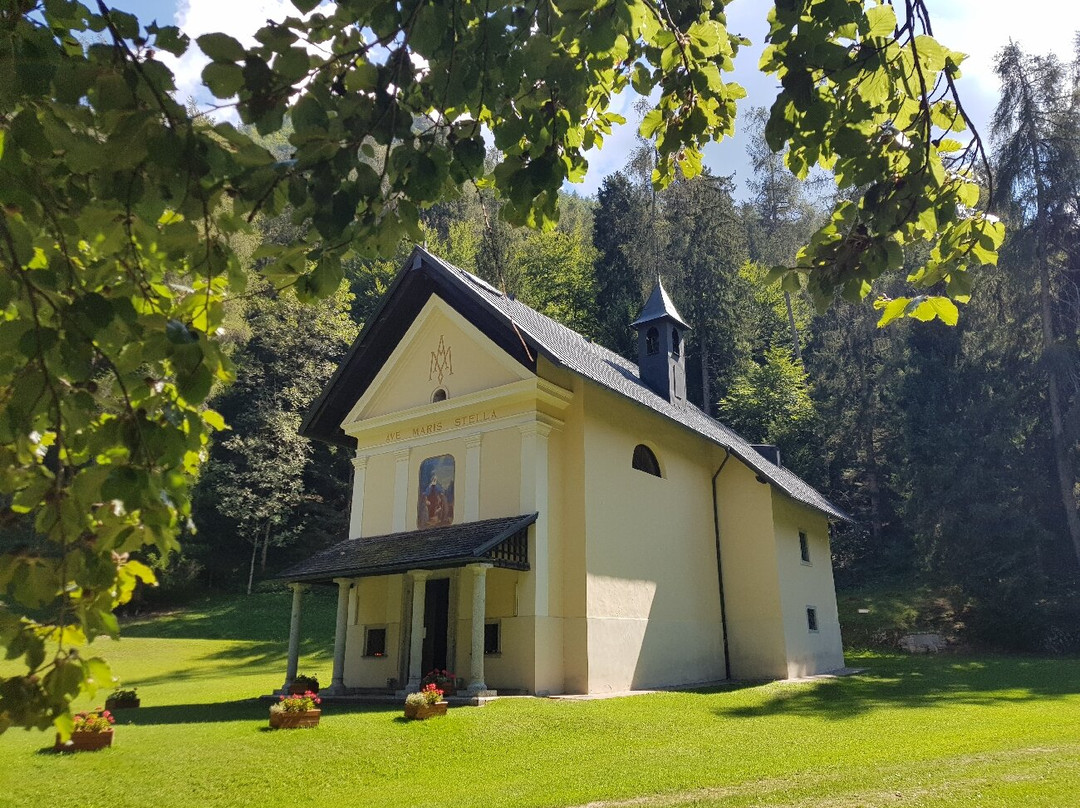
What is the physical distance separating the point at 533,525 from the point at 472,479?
197cm

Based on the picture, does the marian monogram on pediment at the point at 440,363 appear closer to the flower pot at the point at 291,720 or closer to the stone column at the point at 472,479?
the stone column at the point at 472,479

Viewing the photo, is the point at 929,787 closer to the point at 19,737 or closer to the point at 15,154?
the point at 15,154

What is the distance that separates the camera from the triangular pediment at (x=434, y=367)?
52.7ft

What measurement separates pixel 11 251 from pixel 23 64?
1.91 feet

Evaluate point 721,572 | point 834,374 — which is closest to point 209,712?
point 721,572

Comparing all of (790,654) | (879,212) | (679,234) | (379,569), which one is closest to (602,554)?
(379,569)

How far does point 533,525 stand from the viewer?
46.6 feet

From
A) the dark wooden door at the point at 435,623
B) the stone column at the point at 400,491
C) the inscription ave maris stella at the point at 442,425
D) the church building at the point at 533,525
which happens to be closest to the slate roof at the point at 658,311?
the church building at the point at 533,525

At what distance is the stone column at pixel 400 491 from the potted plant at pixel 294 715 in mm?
6415

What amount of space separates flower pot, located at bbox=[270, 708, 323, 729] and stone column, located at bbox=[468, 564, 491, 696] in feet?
10.3

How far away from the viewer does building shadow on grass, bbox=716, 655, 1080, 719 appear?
12.6 metres

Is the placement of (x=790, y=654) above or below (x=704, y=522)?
below

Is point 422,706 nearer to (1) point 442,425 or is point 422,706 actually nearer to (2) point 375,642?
(2) point 375,642

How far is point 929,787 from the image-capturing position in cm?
668
